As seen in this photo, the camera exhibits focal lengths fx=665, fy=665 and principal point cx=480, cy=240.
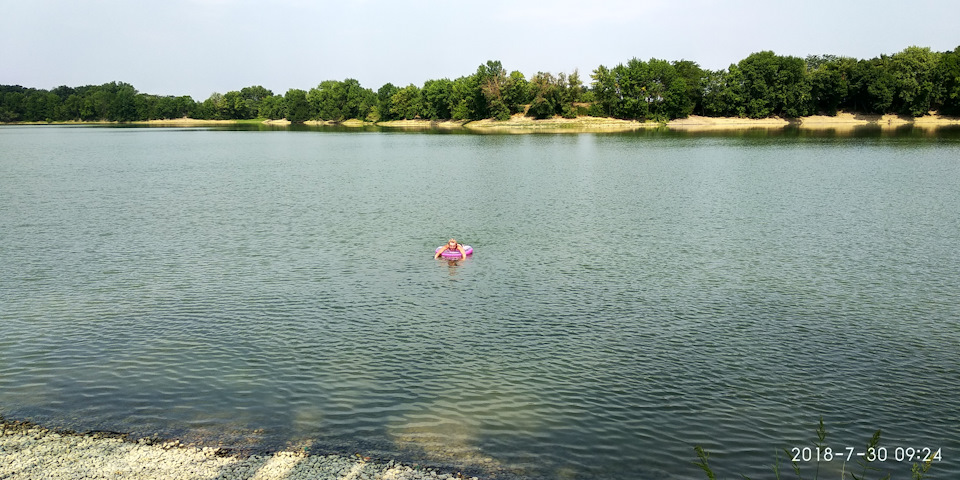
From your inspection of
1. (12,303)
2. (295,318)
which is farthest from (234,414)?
(12,303)

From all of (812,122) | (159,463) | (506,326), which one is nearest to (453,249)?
(506,326)

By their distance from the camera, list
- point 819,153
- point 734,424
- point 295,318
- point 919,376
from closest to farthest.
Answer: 1. point 734,424
2. point 919,376
3. point 295,318
4. point 819,153

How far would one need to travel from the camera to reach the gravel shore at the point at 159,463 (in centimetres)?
1464

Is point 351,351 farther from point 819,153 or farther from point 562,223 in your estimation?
point 819,153

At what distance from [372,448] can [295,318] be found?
11652 mm

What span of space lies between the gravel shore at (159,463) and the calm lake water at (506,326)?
2.94 feet

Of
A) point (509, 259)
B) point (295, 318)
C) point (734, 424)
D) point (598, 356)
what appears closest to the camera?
point (734, 424)

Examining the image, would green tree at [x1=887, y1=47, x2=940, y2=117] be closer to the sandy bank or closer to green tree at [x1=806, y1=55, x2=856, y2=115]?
the sandy bank

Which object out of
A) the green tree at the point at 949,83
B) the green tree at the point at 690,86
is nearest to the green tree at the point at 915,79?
the green tree at the point at 949,83

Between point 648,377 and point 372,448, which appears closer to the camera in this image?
point 372,448

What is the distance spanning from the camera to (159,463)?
15273 mm

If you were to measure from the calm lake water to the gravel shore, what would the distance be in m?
0.90

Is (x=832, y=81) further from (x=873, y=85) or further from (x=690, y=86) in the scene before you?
(x=690, y=86)

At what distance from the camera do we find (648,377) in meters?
20.9
